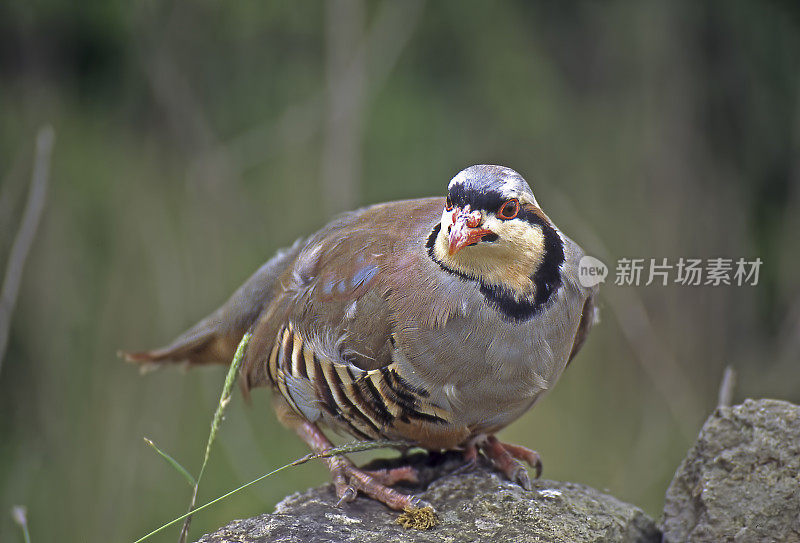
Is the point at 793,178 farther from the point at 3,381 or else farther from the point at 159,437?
the point at 3,381

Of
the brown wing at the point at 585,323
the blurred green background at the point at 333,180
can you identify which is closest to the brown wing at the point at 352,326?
the brown wing at the point at 585,323

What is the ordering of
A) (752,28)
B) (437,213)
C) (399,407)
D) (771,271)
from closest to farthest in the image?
(399,407)
(437,213)
(752,28)
(771,271)

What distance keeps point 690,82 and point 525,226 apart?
349 cm

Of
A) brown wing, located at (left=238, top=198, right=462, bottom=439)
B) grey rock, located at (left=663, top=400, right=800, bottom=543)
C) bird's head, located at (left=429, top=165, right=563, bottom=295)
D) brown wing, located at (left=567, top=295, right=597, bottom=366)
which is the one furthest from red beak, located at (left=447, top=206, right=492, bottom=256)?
grey rock, located at (left=663, top=400, right=800, bottom=543)

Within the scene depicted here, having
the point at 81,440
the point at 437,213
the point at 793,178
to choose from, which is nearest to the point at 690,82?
the point at 793,178

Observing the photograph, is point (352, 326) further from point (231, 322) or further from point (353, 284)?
point (231, 322)

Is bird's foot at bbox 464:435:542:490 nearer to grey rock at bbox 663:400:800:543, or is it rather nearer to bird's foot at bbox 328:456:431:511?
bird's foot at bbox 328:456:431:511

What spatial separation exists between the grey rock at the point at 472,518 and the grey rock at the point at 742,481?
20 centimetres

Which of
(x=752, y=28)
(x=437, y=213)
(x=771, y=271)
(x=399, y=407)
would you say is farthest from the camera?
(x=771, y=271)

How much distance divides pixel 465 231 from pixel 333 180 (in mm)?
2679

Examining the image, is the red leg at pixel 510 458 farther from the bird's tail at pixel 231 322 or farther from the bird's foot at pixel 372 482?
the bird's tail at pixel 231 322

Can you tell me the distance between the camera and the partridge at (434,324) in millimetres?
2506

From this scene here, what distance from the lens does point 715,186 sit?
18.2 ft

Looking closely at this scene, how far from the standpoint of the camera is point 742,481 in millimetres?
2395
